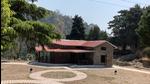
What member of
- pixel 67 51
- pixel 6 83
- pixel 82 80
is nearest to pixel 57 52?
pixel 67 51

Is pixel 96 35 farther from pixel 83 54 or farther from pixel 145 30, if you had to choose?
pixel 83 54

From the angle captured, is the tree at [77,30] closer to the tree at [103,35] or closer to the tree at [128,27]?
the tree at [103,35]

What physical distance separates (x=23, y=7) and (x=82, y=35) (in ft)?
215

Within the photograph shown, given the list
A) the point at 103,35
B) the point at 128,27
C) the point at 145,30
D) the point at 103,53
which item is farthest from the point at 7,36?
the point at 103,35

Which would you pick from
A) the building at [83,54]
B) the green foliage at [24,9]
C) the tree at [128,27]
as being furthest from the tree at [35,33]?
the tree at [128,27]

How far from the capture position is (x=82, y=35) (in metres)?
76.8

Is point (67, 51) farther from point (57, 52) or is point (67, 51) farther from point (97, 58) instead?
point (97, 58)

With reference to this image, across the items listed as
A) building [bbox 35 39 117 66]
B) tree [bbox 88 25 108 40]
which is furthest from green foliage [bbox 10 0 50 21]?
tree [bbox 88 25 108 40]

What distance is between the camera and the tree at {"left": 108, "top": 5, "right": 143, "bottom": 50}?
81.3m

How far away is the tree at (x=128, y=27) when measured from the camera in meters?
81.3

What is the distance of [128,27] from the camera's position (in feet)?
270

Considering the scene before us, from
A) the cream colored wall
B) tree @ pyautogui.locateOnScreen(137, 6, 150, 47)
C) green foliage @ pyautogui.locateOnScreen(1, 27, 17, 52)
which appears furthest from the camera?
tree @ pyautogui.locateOnScreen(137, 6, 150, 47)

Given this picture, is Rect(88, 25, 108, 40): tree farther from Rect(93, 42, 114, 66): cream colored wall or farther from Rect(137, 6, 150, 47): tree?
Rect(93, 42, 114, 66): cream colored wall

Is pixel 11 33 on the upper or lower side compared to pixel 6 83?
upper
